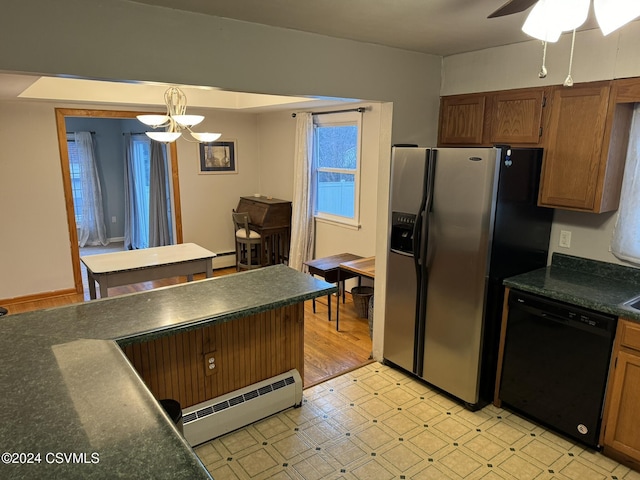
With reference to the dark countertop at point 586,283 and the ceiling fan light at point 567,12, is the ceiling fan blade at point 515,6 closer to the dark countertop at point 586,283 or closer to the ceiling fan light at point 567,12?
the ceiling fan light at point 567,12

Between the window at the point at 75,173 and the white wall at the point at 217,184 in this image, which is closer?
the white wall at the point at 217,184

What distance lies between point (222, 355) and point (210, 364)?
81 millimetres

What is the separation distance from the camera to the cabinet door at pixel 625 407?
2.21m

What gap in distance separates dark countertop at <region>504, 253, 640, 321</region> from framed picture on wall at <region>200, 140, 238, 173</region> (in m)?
4.48

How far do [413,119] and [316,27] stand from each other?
1.10 metres

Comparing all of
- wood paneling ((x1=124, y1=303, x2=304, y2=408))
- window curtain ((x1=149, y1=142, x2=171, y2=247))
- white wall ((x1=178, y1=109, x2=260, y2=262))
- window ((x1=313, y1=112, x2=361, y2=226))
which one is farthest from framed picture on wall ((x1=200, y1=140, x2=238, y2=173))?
wood paneling ((x1=124, y1=303, x2=304, y2=408))

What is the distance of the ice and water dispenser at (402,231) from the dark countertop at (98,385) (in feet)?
3.07

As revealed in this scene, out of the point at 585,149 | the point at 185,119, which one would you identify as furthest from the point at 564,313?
the point at 185,119

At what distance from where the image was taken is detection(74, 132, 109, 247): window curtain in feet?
24.0

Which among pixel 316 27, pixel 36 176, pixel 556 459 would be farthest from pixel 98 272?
pixel 556 459

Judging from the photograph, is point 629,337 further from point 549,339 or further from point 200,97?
point 200,97

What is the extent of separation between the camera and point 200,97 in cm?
523

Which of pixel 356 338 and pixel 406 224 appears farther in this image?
pixel 356 338

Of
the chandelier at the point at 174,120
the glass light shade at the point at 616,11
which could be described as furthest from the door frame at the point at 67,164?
the glass light shade at the point at 616,11
